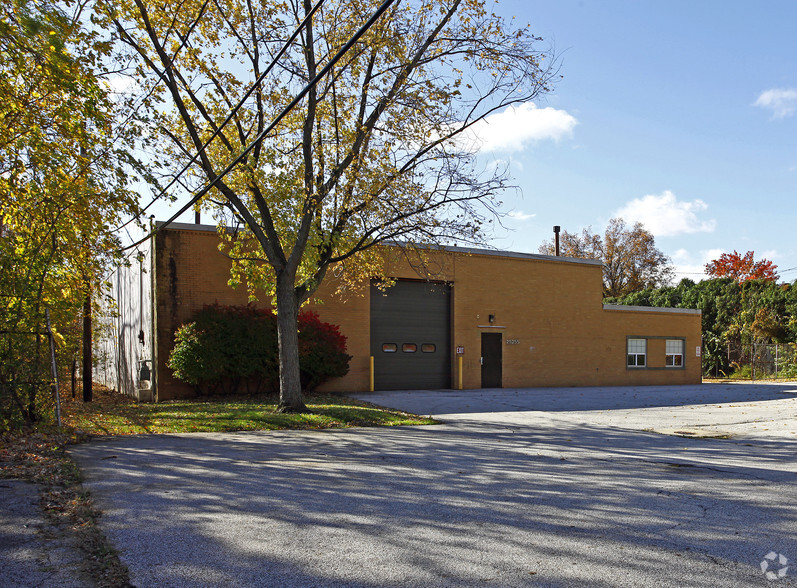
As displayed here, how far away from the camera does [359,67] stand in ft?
49.0

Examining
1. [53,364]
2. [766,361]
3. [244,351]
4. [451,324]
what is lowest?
[766,361]

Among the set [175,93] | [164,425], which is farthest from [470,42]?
[164,425]

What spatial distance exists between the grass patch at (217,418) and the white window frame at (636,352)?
16.6 m

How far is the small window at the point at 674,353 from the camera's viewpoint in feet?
102

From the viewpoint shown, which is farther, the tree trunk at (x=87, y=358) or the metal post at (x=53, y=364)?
the tree trunk at (x=87, y=358)

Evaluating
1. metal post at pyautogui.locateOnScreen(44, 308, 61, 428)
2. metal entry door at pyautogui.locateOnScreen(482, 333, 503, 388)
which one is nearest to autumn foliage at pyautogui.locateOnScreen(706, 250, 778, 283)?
metal entry door at pyautogui.locateOnScreen(482, 333, 503, 388)

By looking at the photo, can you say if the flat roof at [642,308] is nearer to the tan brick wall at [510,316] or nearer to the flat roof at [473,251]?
the tan brick wall at [510,316]

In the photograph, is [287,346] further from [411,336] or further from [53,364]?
[411,336]

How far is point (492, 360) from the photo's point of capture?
85.6 feet

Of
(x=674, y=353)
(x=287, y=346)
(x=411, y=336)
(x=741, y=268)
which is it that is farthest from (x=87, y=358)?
(x=741, y=268)

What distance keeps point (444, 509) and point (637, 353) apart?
26161mm

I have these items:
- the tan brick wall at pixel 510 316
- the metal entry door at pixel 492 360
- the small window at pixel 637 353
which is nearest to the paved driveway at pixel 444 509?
the tan brick wall at pixel 510 316

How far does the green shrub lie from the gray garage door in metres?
2.96

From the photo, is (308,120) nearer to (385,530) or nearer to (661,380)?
(385,530)
